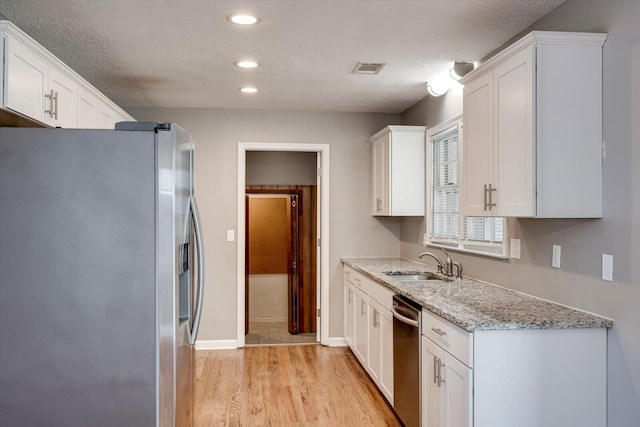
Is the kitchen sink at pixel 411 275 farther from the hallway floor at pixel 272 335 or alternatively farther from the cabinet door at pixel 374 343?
the hallway floor at pixel 272 335

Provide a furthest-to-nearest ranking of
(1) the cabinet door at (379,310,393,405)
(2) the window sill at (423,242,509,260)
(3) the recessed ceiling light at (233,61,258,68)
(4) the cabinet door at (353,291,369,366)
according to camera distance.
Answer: (4) the cabinet door at (353,291,369,366) → (3) the recessed ceiling light at (233,61,258,68) → (1) the cabinet door at (379,310,393,405) → (2) the window sill at (423,242,509,260)

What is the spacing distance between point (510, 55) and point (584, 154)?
0.58 m

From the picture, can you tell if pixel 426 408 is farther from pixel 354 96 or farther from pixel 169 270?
pixel 354 96

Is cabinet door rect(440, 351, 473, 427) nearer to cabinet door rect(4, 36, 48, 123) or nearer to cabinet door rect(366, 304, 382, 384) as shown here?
cabinet door rect(366, 304, 382, 384)

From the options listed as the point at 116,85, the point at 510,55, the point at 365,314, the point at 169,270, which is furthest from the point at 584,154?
the point at 116,85

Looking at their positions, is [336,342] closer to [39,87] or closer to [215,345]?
[215,345]

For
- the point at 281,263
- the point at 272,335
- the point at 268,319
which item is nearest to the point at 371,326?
the point at 272,335

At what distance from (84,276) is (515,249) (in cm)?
234

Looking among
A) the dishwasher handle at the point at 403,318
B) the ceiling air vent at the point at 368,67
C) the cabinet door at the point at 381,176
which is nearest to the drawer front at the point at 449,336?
the dishwasher handle at the point at 403,318

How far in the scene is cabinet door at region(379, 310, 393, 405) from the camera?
3.48 metres

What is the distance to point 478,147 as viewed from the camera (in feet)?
9.29

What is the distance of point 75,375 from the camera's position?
2160mm

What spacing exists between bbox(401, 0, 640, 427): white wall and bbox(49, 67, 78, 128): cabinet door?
2684mm

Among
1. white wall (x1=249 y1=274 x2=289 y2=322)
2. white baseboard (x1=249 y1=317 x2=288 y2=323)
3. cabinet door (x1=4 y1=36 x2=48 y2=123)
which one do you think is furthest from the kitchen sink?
white baseboard (x1=249 y1=317 x2=288 y2=323)
